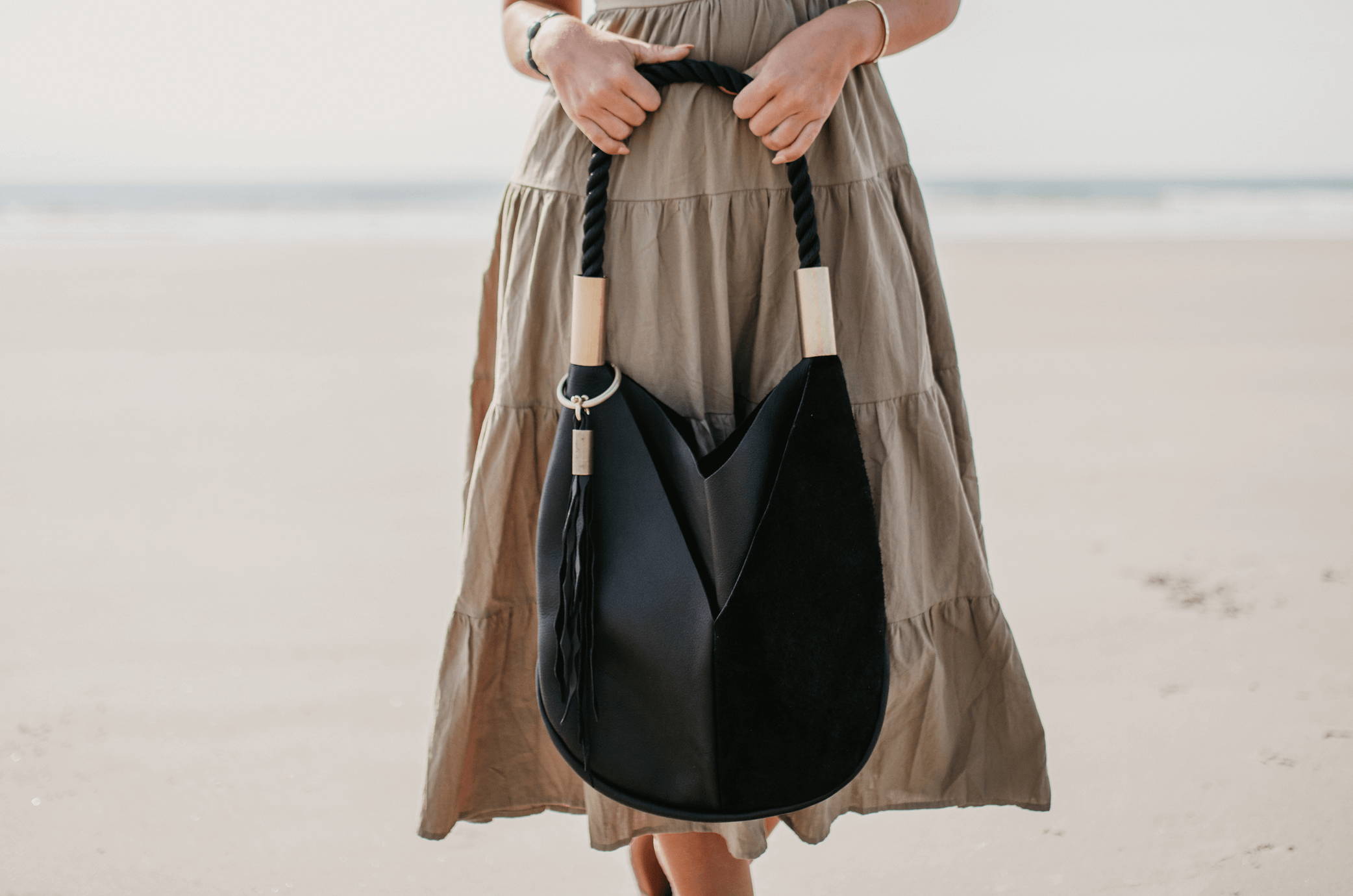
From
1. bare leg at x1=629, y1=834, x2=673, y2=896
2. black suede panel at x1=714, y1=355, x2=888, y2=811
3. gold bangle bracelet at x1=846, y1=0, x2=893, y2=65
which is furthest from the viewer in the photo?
bare leg at x1=629, y1=834, x2=673, y2=896

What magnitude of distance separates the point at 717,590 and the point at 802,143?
0.41 meters

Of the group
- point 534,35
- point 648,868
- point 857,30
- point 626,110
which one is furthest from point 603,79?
point 648,868

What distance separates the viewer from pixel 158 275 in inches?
297

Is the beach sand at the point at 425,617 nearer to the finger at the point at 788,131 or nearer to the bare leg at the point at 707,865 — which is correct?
the bare leg at the point at 707,865

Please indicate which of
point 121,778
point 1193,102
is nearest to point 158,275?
point 121,778

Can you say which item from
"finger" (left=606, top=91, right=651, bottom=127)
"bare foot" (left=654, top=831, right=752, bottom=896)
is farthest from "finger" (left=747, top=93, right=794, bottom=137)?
"bare foot" (left=654, top=831, right=752, bottom=896)

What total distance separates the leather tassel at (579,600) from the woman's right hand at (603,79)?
0.33m

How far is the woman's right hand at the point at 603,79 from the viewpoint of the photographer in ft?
3.14

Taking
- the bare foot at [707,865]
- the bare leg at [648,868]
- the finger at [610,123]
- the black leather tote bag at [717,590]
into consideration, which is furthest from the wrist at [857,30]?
the bare leg at [648,868]

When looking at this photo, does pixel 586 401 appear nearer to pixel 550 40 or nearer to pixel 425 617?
pixel 550 40

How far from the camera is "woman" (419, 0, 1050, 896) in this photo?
3.27ft

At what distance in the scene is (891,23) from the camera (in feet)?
3.38

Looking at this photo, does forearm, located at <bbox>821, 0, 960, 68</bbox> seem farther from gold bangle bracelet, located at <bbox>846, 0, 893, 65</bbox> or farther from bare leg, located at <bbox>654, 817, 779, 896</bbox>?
bare leg, located at <bbox>654, 817, 779, 896</bbox>

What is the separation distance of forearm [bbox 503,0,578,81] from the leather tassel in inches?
18.2
